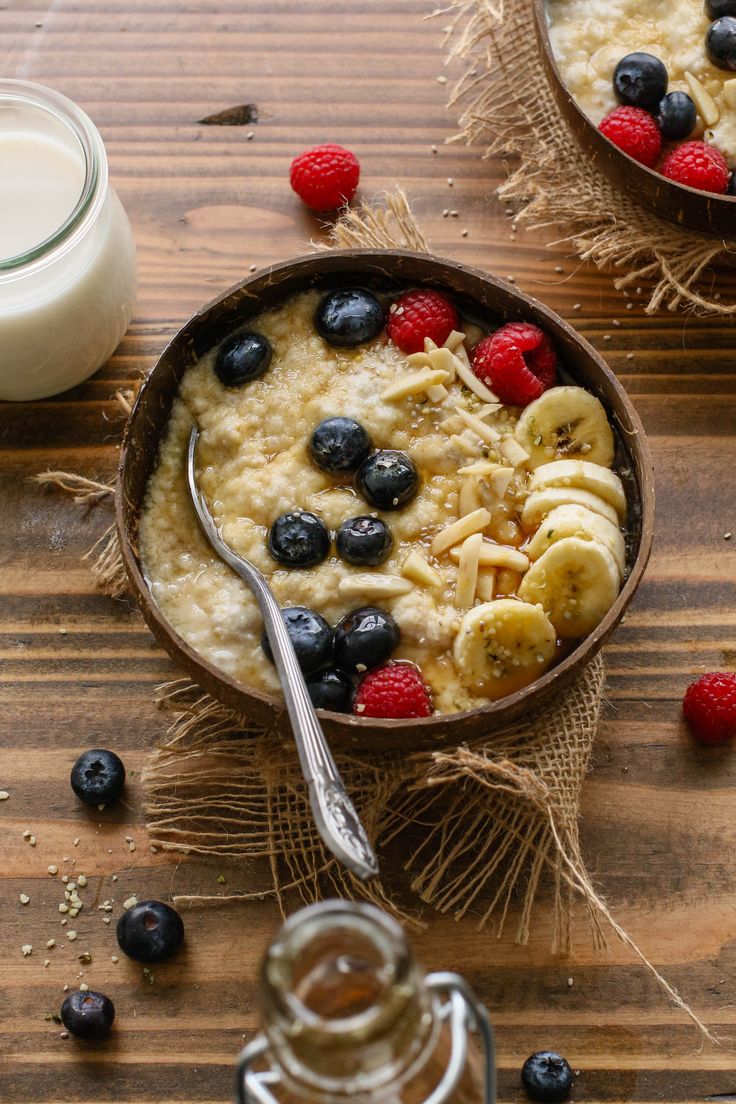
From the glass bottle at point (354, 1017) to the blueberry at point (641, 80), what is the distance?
1801mm

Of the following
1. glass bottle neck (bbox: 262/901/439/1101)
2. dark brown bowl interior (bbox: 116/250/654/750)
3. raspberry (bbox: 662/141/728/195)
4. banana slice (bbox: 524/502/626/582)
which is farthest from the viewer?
raspberry (bbox: 662/141/728/195)

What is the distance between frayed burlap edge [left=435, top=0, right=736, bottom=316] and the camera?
2334mm

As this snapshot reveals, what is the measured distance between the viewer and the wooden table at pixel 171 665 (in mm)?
1936

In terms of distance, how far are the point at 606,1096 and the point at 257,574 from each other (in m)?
0.98

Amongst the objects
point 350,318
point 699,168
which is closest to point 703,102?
point 699,168

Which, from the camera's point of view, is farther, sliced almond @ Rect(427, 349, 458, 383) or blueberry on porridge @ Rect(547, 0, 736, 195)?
blueberry on porridge @ Rect(547, 0, 736, 195)

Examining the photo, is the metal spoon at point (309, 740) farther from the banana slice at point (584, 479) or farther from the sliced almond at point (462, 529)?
the banana slice at point (584, 479)

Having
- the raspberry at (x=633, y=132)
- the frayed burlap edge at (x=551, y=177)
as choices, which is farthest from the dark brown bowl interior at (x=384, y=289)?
the raspberry at (x=633, y=132)

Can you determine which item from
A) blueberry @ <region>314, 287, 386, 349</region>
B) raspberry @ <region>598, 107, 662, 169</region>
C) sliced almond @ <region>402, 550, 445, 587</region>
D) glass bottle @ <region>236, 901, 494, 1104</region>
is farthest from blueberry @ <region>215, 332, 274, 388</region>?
glass bottle @ <region>236, 901, 494, 1104</region>

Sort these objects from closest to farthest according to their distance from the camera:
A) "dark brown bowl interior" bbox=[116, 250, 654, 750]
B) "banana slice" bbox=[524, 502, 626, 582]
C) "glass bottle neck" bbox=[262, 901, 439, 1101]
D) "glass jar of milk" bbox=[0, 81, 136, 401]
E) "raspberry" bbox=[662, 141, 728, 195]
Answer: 1. "glass bottle neck" bbox=[262, 901, 439, 1101]
2. "dark brown bowl interior" bbox=[116, 250, 654, 750]
3. "banana slice" bbox=[524, 502, 626, 582]
4. "glass jar of milk" bbox=[0, 81, 136, 401]
5. "raspberry" bbox=[662, 141, 728, 195]

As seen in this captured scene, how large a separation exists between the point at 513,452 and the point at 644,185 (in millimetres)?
623

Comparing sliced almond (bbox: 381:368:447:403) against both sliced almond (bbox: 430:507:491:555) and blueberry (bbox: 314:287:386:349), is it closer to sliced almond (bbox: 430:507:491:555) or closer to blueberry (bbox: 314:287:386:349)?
blueberry (bbox: 314:287:386:349)

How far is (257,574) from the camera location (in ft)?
6.34

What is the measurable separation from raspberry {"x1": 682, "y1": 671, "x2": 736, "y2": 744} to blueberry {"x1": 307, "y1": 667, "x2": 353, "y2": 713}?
62 centimetres
